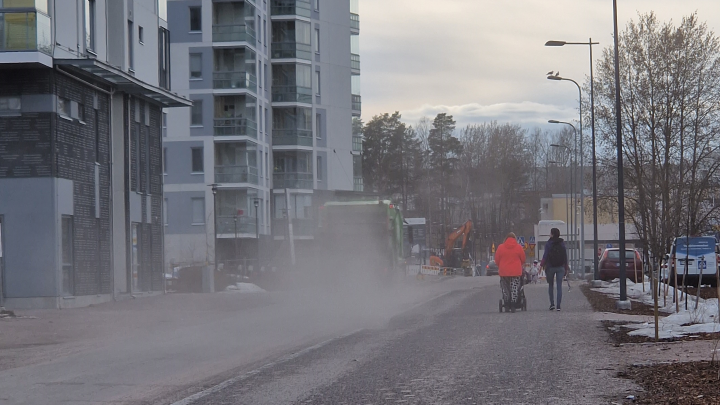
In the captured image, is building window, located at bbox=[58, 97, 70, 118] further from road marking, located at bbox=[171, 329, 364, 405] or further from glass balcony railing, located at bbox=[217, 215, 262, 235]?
glass balcony railing, located at bbox=[217, 215, 262, 235]

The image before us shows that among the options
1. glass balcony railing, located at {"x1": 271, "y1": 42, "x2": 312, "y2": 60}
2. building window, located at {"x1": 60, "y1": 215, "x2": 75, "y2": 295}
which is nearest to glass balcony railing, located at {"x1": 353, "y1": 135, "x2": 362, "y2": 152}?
glass balcony railing, located at {"x1": 271, "y1": 42, "x2": 312, "y2": 60}

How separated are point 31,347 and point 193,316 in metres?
7.30

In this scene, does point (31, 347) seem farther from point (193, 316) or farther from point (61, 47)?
point (61, 47)

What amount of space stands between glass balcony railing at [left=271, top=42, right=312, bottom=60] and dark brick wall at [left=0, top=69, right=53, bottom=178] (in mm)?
44680

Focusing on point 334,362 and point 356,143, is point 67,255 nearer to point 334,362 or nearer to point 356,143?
point 334,362

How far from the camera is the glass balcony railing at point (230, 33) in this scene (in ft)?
210

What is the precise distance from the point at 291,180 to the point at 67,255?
43542 mm

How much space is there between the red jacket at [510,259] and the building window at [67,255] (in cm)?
Result: 1245

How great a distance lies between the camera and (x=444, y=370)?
11.0 meters

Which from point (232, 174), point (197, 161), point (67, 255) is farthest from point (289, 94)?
point (67, 255)

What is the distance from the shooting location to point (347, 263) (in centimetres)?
3319

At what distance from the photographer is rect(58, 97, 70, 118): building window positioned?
27.0 meters

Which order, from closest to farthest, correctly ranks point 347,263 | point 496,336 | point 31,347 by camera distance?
1. point 496,336
2. point 31,347
3. point 347,263

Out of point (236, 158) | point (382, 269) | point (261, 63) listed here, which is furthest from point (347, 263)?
point (261, 63)
